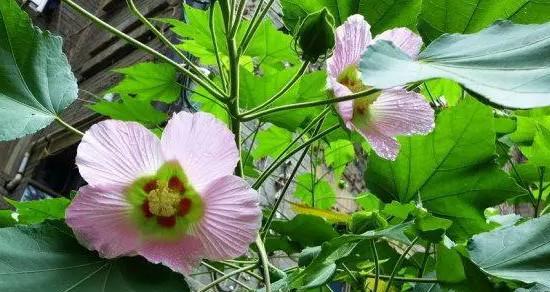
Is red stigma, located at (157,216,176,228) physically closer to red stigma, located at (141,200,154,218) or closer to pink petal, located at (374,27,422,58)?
red stigma, located at (141,200,154,218)

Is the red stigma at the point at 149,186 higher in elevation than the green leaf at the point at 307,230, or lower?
Answer: higher

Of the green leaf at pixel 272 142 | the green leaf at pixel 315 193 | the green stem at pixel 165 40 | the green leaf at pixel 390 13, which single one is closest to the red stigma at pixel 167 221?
the green stem at pixel 165 40

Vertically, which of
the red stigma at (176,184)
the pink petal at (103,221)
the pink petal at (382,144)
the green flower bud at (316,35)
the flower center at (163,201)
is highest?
the green flower bud at (316,35)

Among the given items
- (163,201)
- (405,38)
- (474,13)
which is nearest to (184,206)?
(163,201)

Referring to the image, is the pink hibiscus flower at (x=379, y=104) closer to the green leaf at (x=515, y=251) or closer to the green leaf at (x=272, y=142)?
the green leaf at (x=515, y=251)

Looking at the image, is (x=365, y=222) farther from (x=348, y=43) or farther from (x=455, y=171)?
(x=348, y=43)

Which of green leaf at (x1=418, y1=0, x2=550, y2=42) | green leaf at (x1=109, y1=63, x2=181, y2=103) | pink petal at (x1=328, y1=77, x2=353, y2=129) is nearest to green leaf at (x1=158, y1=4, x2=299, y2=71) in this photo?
green leaf at (x1=109, y1=63, x2=181, y2=103)

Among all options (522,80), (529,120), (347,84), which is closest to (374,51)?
(522,80)
